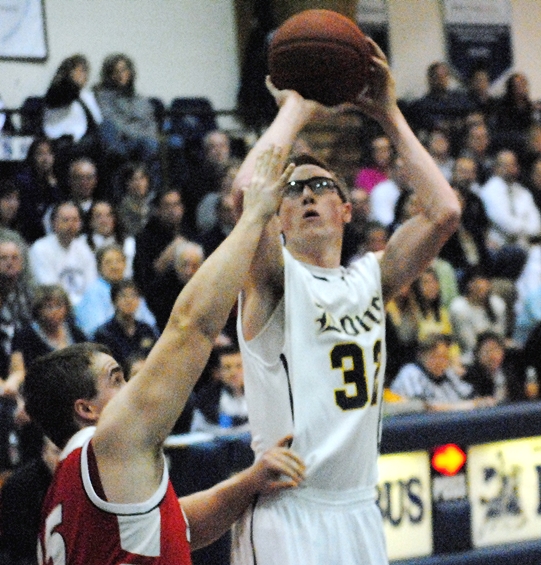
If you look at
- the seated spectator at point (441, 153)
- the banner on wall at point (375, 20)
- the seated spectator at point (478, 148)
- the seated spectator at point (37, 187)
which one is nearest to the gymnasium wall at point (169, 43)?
the banner on wall at point (375, 20)

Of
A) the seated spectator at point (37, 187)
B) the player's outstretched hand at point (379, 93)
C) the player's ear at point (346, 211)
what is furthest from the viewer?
the seated spectator at point (37, 187)

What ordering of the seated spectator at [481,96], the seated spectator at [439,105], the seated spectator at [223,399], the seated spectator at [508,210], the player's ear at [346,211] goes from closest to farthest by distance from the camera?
the player's ear at [346,211] → the seated spectator at [223,399] → the seated spectator at [508,210] → the seated spectator at [439,105] → the seated spectator at [481,96]

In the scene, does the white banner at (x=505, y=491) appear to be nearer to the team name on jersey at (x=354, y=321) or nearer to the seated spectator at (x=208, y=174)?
the team name on jersey at (x=354, y=321)

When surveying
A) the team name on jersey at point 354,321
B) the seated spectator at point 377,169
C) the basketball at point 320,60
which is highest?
the basketball at point 320,60

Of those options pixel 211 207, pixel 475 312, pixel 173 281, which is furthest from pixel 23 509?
pixel 475 312

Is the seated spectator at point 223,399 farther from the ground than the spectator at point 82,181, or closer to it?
closer to it

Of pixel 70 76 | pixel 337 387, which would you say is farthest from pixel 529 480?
pixel 70 76

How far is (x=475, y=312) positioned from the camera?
9.20 m

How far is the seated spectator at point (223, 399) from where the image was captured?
663 cm

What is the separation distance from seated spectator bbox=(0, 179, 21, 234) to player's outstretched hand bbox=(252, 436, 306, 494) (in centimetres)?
507

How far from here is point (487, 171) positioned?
1121cm

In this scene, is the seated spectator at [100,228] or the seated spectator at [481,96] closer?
the seated spectator at [100,228]

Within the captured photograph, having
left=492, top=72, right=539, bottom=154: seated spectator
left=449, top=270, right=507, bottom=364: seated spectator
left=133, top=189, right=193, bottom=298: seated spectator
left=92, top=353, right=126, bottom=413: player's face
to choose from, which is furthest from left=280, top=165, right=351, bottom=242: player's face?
left=492, top=72, right=539, bottom=154: seated spectator

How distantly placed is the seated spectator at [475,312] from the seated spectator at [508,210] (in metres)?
0.92
